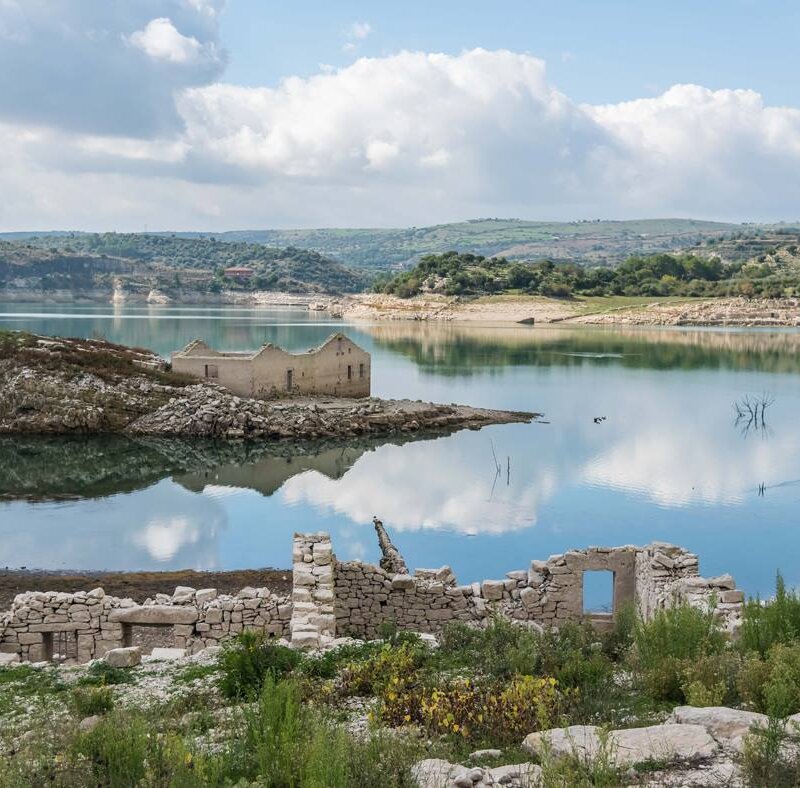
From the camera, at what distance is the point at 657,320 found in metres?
116

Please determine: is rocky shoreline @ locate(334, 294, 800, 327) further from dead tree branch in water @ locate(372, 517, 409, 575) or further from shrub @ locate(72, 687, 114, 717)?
shrub @ locate(72, 687, 114, 717)

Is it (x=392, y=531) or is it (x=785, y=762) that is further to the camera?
(x=392, y=531)

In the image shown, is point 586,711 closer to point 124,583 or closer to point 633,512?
point 124,583

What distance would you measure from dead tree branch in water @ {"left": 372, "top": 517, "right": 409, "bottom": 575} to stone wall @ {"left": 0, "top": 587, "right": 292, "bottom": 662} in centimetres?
373

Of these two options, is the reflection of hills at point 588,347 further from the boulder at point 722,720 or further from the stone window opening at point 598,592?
the boulder at point 722,720

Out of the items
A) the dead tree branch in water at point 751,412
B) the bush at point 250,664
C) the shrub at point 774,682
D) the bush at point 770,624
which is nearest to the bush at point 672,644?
the bush at point 770,624

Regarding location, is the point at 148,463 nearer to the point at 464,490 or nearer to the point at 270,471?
the point at 270,471

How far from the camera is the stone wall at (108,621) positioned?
12.4 metres

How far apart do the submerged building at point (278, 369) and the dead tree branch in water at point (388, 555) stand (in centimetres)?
1778

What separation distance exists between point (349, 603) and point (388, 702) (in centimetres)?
566

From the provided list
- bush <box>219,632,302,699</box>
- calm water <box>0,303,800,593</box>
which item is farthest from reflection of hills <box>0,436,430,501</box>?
bush <box>219,632,302,699</box>

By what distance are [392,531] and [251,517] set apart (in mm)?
4629

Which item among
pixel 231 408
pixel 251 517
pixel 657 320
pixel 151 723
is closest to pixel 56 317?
pixel 657 320

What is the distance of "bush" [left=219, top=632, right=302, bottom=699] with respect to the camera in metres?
8.95
